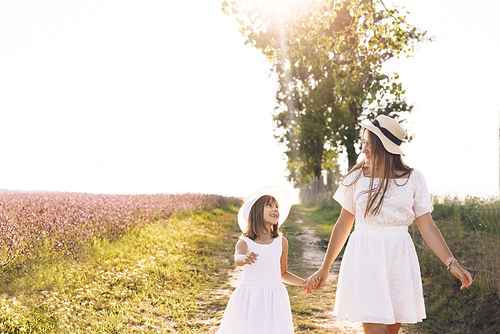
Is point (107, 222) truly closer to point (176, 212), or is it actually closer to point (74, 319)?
point (74, 319)

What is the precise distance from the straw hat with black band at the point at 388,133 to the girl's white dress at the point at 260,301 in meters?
1.20

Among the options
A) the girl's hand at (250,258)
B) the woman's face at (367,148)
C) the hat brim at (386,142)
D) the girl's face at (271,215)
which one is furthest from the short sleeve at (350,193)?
the girl's hand at (250,258)

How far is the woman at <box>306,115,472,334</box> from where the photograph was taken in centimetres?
279

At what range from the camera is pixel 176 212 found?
13.4 metres

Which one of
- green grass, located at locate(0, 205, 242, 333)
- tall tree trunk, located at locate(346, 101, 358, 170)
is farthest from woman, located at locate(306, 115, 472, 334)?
tall tree trunk, located at locate(346, 101, 358, 170)

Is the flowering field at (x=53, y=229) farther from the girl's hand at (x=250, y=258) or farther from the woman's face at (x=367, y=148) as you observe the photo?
the woman's face at (x=367, y=148)

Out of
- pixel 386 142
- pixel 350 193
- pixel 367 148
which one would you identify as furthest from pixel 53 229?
pixel 386 142

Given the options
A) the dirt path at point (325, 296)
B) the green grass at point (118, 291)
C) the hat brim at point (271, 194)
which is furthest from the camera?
the dirt path at point (325, 296)

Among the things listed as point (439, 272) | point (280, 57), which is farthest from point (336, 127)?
point (439, 272)

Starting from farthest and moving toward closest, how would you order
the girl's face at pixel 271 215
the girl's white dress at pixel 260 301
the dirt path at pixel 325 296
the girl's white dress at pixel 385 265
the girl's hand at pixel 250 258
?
the dirt path at pixel 325 296
the girl's face at pixel 271 215
the girl's white dress at pixel 260 301
the girl's hand at pixel 250 258
the girl's white dress at pixel 385 265

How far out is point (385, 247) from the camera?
111 inches

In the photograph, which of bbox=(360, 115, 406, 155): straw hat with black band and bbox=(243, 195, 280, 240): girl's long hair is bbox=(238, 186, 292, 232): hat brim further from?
bbox=(360, 115, 406, 155): straw hat with black band

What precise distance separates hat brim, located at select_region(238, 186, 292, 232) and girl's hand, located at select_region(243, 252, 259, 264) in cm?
43

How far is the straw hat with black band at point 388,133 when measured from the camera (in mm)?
2957
